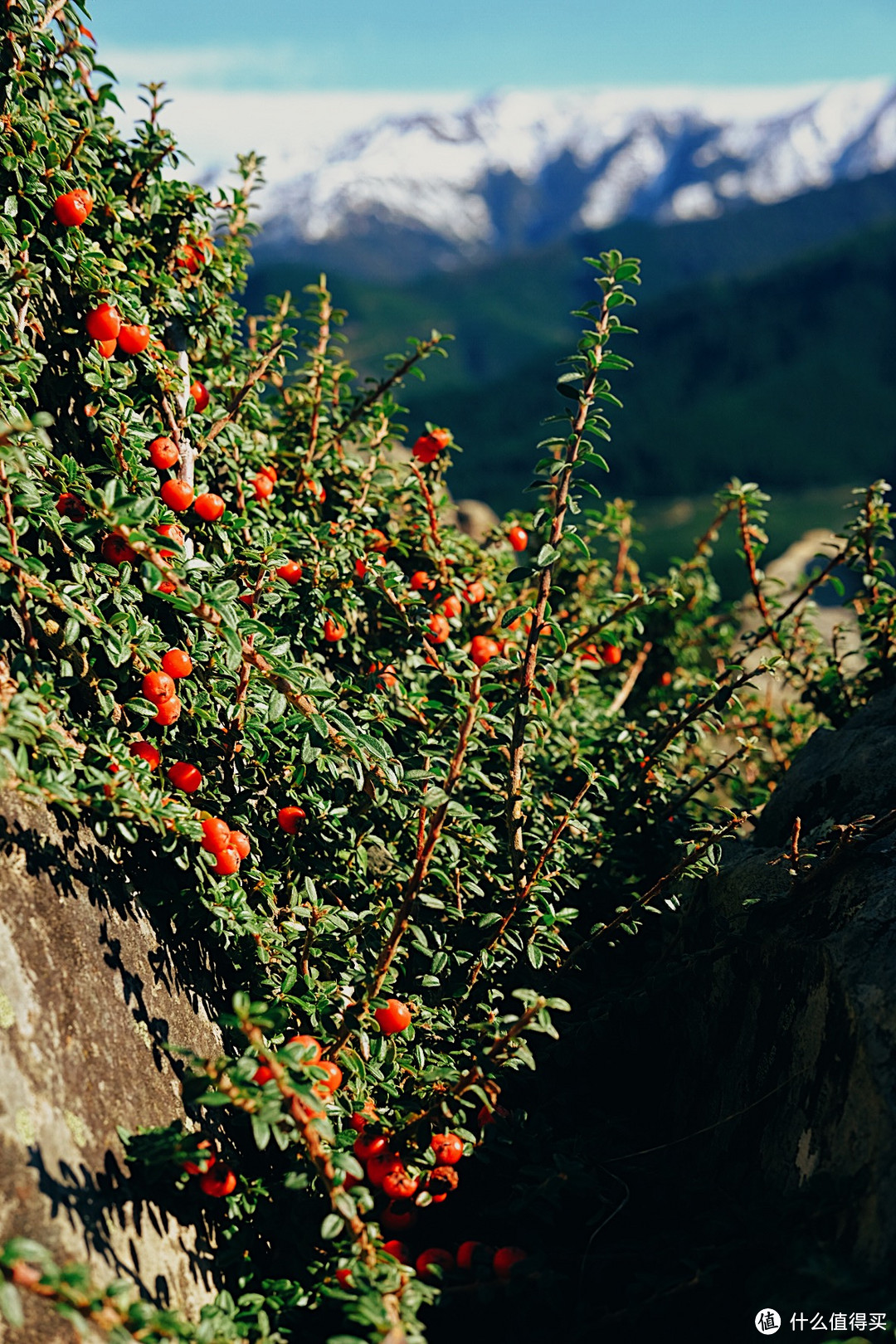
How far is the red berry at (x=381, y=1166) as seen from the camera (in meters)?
2.19

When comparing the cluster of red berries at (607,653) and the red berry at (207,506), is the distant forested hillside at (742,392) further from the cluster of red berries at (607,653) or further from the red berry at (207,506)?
the red berry at (207,506)

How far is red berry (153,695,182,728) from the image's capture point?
2.35 metres

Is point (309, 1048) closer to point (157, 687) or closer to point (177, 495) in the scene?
point (157, 687)

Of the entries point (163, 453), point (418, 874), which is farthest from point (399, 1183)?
point (163, 453)

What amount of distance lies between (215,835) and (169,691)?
0.40 meters

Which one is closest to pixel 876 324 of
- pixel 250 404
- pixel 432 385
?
pixel 432 385

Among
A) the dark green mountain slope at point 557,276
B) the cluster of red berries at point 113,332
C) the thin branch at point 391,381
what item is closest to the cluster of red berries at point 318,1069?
the cluster of red berries at point 113,332

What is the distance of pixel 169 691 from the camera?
7.72 feet

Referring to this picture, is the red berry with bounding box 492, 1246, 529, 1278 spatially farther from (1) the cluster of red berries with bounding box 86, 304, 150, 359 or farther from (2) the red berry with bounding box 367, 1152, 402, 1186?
(1) the cluster of red berries with bounding box 86, 304, 150, 359

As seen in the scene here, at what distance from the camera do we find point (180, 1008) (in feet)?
7.79

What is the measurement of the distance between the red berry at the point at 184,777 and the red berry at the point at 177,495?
0.77 meters

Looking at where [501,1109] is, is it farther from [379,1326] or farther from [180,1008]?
[180,1008]

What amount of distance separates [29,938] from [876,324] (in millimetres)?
52876

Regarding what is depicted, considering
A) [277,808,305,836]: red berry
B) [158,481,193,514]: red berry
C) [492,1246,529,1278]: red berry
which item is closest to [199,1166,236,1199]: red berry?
[492,1246,529,1278]: red berry
